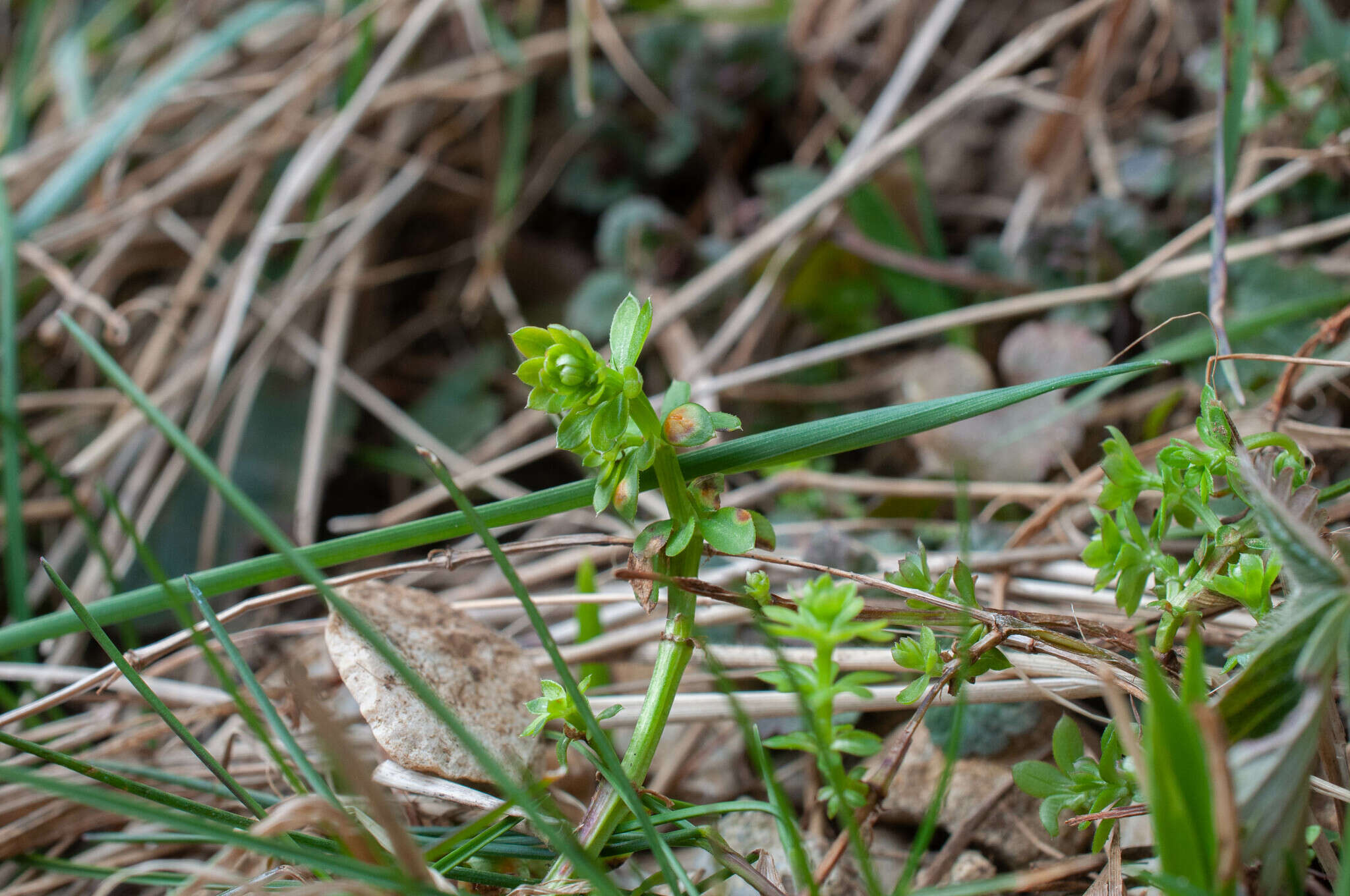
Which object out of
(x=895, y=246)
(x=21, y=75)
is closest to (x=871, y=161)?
(x=895, y=246)

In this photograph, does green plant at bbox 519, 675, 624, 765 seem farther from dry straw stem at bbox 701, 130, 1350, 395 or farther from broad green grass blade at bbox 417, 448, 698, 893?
dry straw stem at bbox 701, 130, 1350, 395

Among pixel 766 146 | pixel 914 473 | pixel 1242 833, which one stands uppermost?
pixel 766 146

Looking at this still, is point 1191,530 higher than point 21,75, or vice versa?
point 21,75

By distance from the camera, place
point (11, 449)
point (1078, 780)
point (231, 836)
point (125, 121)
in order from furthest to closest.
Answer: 1. point (125, 121)
2. point (11, 449)
3. point (1078, 780)
4. point (231, 836)

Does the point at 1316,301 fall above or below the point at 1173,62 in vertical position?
below

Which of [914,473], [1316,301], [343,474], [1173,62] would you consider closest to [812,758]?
[914,473]

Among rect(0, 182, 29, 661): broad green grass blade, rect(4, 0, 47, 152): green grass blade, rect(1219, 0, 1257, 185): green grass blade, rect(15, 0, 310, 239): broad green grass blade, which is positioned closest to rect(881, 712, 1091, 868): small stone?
rect(1219, 0, 1257, 185): green grass blade

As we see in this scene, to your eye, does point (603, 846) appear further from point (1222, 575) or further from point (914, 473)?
point (914, 473)

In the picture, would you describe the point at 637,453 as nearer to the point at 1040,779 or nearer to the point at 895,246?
the point at 1040,779
